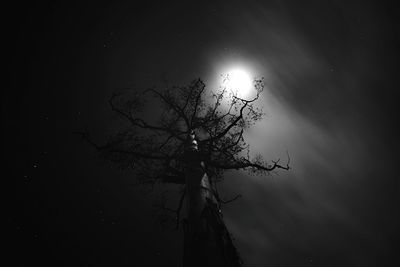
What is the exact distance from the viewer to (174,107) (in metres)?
12.7

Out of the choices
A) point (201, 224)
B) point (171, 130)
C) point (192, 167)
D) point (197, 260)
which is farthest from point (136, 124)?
point (197, 260)

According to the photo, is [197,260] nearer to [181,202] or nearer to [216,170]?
[181,202]

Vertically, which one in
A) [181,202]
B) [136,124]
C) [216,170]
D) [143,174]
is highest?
[136,124]

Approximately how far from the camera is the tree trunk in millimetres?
4641

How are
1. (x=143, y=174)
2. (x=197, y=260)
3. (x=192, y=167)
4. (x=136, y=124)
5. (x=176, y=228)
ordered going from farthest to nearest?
(x=136, y=124)
(x=143, y=174)
(x=176, y=228)
(x=192, y=167)
(x=197, y=260)

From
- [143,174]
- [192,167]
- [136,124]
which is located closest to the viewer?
[192,167]

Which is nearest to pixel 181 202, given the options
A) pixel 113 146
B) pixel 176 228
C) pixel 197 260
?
pixel 176 228

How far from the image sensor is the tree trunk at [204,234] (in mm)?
4641

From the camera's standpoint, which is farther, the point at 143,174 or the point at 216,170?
the point at 216,170

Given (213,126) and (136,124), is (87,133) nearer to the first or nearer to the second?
(136,124)

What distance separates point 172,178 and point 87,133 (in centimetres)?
360

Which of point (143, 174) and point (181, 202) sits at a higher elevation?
point (143, 174)

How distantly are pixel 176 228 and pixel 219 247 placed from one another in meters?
4.60

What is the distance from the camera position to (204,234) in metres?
5.07
